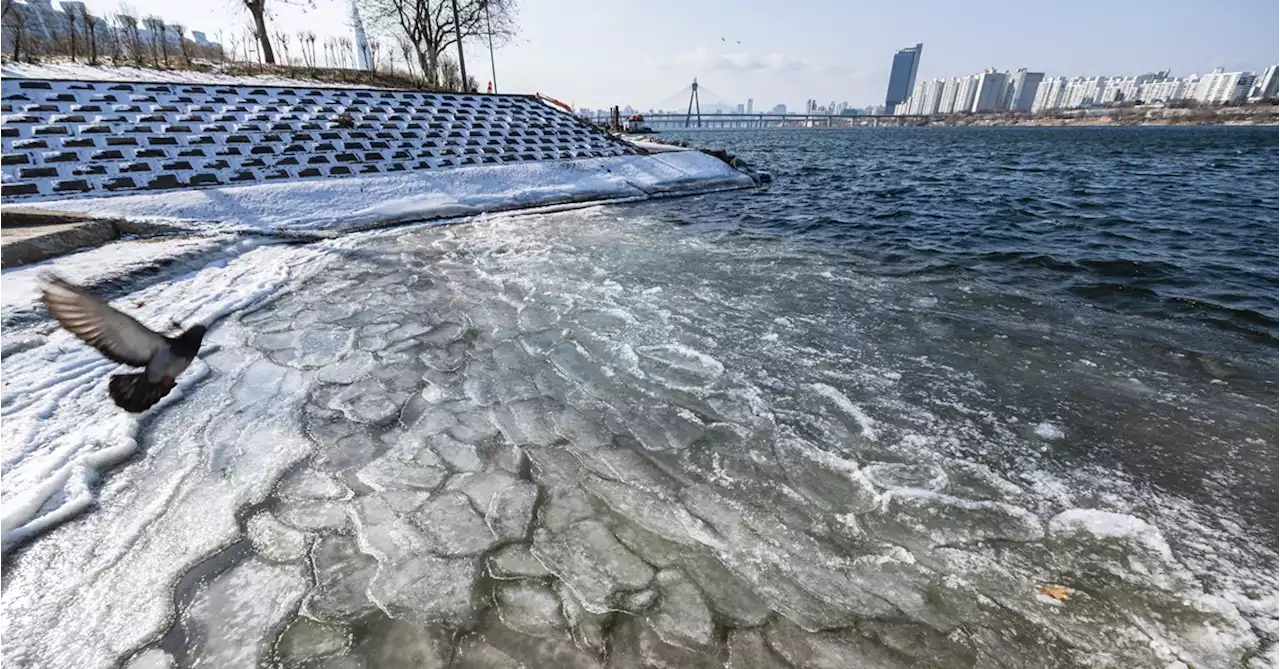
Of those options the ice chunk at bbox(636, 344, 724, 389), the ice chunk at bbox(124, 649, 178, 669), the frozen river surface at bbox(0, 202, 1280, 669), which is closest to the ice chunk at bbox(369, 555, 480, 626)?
the frozen river surface at bbox(0, 202, 1280, 669)

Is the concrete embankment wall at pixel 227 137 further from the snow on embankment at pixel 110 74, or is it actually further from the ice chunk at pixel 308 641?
the ice chunk at pixel 308 641

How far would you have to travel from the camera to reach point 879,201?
14398mm

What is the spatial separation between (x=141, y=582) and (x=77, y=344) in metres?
3.47

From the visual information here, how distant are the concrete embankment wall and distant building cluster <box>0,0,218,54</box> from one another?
6395 millimetres

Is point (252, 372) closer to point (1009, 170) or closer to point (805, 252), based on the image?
point (805, 252)

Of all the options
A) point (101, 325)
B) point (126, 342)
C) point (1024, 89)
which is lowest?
point (126, 342)

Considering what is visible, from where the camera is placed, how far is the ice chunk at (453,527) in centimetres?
270

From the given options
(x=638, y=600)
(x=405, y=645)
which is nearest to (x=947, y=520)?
(x=638, y=600)

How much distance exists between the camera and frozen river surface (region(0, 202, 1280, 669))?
7.34 ft

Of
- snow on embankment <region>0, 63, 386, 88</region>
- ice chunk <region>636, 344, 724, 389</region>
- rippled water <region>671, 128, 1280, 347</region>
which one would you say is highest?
snow on embankment <region>0, 63, 386, 88</region>

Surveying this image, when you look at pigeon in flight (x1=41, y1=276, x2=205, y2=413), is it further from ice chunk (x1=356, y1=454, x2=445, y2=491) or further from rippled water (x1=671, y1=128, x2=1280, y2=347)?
rippled water (x1=671, y1=128, x2=1280, y2=347)

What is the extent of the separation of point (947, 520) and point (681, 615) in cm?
162

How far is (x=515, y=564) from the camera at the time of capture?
2.60 metres

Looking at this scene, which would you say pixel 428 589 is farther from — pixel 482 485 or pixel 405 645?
pixel 482 485
